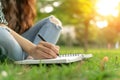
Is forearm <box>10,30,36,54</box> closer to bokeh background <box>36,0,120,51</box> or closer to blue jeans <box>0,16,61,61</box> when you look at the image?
blue jeans <box>0,16,61,61</box>

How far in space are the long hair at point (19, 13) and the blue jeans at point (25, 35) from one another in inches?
6.5

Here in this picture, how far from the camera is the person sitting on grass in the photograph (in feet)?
10.3

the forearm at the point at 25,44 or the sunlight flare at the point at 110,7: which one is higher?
the sunlight flare at the point at 110,7

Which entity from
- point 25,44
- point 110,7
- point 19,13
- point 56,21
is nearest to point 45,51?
point 25,44

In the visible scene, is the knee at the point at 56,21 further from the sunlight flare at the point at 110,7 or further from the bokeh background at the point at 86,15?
the sunlight flare at the point at 110,7

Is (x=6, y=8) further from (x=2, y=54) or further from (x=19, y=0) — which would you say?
(x=2, y=54)

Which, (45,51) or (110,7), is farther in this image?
(110,7)

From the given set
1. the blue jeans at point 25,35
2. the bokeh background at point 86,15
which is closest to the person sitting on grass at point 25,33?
the blue jeans at point 25,35

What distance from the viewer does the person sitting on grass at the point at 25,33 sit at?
312 cm

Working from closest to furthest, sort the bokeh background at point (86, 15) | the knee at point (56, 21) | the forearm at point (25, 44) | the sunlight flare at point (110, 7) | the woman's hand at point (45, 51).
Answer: the woman's hand at point (45, 51)
the forearm at point (25, 44)
the knee at point (56, 21)
the bokeh background at point (86, 15)
the sunlight flare at point (110, 7)

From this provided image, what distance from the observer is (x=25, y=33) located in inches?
169

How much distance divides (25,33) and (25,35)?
1.2 inches

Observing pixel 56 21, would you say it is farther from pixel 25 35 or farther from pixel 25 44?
pixel 25 44

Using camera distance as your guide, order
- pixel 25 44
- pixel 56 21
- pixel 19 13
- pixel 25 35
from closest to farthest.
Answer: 1. pixel 25 44
2. pixel 56 21
3. pixel 25 35
4. pixel 19 13
